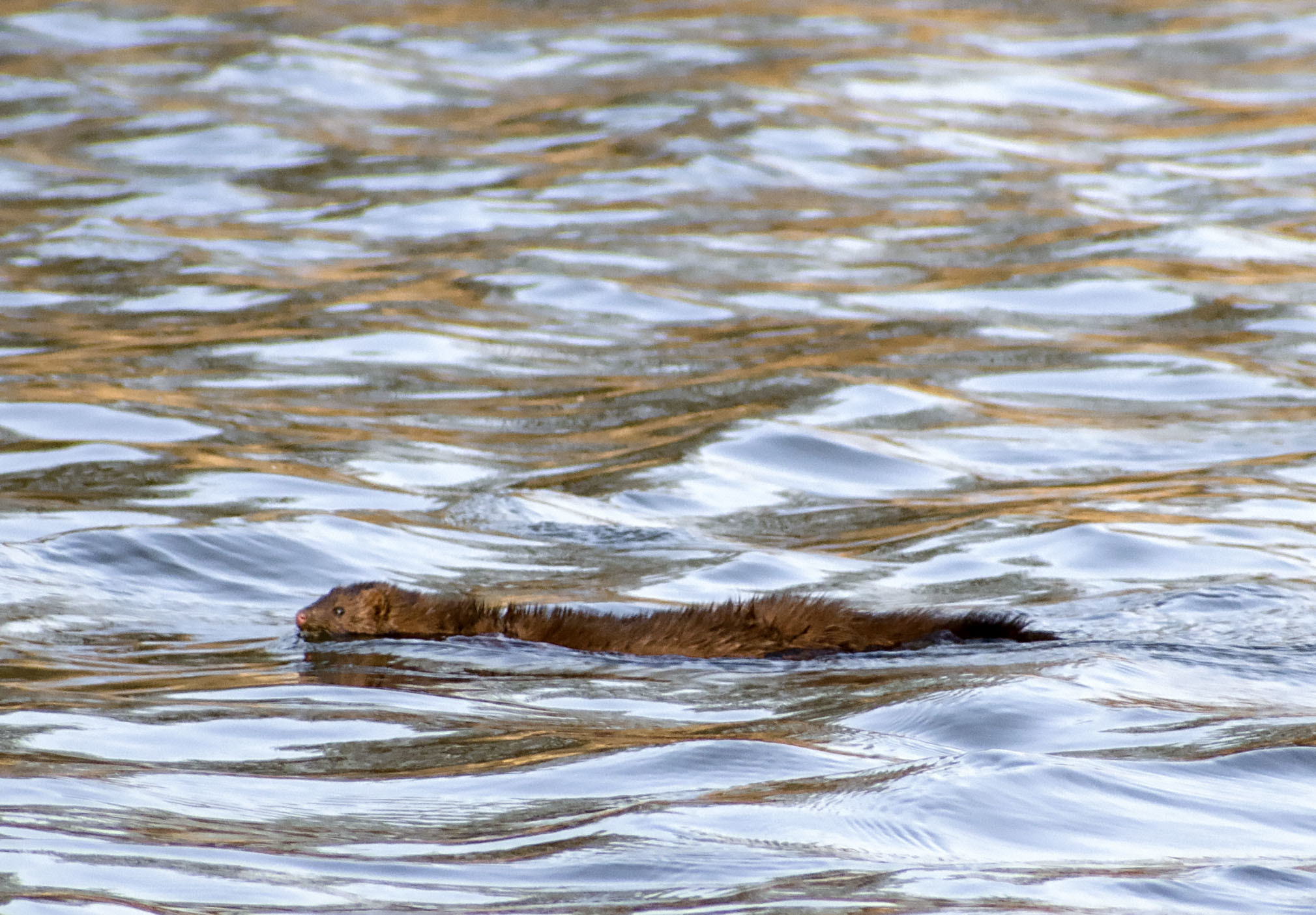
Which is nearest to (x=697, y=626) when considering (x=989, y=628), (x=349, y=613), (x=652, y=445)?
(x=989, y=628)

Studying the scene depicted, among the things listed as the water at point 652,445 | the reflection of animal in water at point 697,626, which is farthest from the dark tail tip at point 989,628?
the water at point 652,445

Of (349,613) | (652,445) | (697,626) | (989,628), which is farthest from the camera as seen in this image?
(652,445)

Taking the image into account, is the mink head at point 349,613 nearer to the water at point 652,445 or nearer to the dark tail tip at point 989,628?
the water at point 652,445

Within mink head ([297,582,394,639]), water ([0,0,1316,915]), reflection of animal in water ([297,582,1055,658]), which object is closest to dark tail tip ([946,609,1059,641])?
reflection of animal in water ([297,582,1055,658])

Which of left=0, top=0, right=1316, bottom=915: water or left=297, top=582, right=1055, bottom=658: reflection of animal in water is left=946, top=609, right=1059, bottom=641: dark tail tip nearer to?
left=297, top=582, right=1055, bottom=658: reflection of animal in water

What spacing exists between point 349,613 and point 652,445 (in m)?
2.93

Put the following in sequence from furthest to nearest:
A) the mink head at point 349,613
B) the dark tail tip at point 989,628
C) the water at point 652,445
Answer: the mink head at point 349,613, the dark tail tip at point 989,628, the water at point 652,445

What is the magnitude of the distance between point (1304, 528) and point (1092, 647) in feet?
6.25

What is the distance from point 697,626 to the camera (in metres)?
6.16

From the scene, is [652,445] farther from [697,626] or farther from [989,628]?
[989,628]

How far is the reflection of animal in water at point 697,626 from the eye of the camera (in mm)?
6051

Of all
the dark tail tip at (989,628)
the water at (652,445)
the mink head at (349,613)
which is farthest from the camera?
the mink head at (349,613)

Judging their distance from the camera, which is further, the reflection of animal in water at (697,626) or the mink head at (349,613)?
the mink head at (349,613)

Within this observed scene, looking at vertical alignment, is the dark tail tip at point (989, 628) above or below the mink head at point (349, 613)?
above
